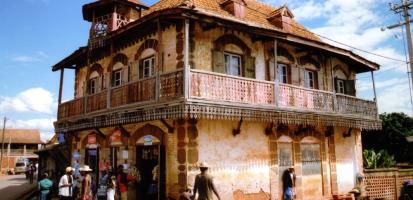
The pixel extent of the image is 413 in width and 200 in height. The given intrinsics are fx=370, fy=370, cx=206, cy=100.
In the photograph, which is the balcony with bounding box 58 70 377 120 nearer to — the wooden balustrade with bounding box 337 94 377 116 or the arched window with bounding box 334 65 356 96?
the wooden balustrade with bounding box 337 94 377 116

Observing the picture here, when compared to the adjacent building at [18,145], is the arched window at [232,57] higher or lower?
higher

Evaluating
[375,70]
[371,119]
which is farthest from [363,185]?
[375,70]

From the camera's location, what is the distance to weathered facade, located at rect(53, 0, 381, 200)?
37.4ft

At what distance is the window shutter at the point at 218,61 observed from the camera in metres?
12.9

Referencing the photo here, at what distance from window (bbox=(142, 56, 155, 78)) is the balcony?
1.31m

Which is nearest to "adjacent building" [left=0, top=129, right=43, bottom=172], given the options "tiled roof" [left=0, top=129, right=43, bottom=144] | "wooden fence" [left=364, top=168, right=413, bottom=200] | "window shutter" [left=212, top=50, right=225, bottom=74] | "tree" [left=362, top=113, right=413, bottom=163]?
"tiled roof" [left=0, top=129, right=43, bottom=144]

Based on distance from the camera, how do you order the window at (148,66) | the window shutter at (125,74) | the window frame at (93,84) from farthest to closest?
the window frame at (93,84), the window shutter at (125,74), the window at (148,66)

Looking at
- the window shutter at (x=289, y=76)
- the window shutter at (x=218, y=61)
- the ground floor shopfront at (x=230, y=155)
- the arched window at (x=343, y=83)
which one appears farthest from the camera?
the arched window at (x=343, y=83)

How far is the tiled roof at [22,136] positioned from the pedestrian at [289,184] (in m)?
51.4

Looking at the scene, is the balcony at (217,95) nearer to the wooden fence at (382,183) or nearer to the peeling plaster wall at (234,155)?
the peeling plaster wall at (234,155)

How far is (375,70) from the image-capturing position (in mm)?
17938

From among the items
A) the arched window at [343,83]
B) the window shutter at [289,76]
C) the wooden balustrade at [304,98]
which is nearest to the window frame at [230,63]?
the wooden balustrade at [304,98]

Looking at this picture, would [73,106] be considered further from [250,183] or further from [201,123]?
[250,183]

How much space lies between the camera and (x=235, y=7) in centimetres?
1455
